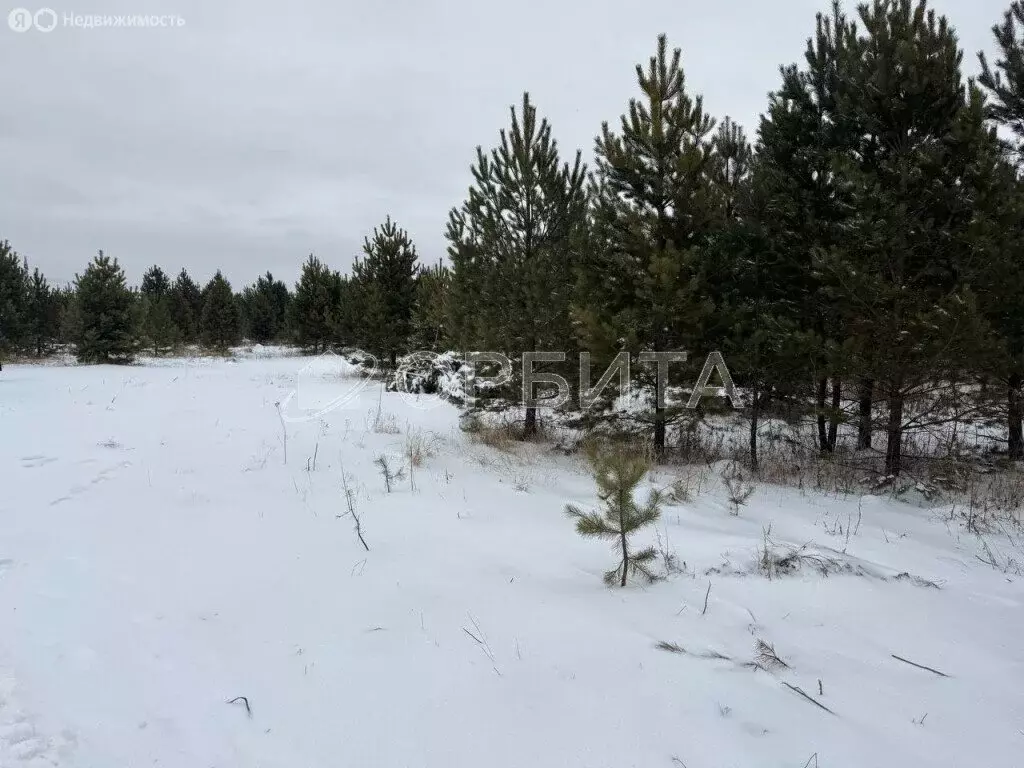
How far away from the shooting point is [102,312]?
19.6 m

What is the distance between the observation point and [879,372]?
20.5ft

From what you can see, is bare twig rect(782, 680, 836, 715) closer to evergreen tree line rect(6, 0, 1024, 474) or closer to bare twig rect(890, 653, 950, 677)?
bare twig rect(890, 653, 950, 677)

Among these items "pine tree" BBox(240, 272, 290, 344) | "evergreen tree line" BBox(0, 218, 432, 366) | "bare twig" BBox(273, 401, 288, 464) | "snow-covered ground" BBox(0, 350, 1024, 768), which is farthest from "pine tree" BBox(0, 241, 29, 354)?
"snow-covered ground" BBox(0, 350, 1024, 768)

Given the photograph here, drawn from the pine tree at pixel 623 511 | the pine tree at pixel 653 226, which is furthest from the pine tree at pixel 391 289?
the pine tree at pixel 623 511

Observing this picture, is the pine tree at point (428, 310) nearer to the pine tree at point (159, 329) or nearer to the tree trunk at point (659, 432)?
the tree trunk at point (659, 432)

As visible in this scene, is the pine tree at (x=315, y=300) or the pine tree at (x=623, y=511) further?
the pine tree at (x=315, y=300)

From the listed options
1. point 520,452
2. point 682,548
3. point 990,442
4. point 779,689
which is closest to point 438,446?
point 520,452

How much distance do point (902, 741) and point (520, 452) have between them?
6334mm

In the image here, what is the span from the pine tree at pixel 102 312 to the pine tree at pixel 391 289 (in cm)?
942

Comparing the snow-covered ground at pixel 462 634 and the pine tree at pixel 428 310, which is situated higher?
the pine tree at pixel 428 310

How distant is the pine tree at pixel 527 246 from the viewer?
28.6 feet

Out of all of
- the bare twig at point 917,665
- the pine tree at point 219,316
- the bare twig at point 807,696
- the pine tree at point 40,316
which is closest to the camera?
the bare twig at point 807,696

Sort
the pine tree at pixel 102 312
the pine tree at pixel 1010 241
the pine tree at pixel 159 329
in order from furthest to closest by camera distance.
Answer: the pine tree at pixel 159 329 → the pine tree at pixel 102 312 → the pine tree at pixel 1010 241

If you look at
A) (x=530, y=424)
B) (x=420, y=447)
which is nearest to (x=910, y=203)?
(x=530, y=424)
